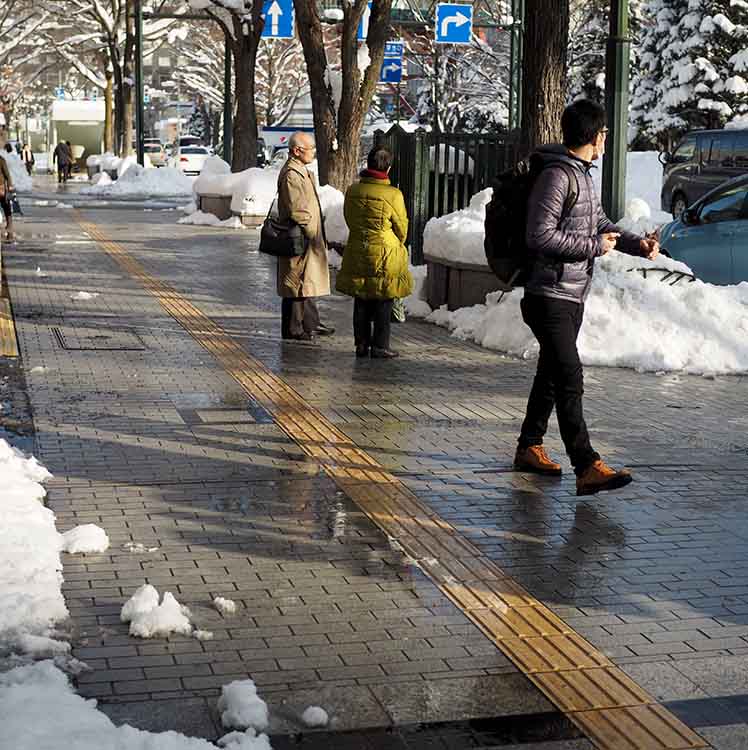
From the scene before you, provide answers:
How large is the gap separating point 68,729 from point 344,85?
18.9 metres

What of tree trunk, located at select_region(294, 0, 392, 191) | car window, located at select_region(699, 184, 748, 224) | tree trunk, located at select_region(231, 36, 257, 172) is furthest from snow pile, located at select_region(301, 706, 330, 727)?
tree trunk, located at select_region(231, 36, 257, 172)

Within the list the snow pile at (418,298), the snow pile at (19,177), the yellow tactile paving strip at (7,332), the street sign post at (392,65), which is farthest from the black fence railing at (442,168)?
the snow pile at (19,177)

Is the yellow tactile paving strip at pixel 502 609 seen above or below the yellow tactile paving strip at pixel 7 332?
below

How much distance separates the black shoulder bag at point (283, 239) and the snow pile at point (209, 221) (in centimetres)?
1421

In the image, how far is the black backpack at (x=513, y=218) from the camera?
7062 millimetres

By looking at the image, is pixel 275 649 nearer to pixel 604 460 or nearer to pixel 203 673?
pixel 203 673

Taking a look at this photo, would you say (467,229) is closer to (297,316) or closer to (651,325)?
(297,316)

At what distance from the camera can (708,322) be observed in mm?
11375

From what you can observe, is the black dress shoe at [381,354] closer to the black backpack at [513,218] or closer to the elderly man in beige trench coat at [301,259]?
the elderly man in beige trench coat at [301,259]

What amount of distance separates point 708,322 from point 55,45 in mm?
47422

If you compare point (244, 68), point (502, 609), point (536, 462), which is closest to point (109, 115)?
point (244, 68)

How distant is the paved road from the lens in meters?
4.68

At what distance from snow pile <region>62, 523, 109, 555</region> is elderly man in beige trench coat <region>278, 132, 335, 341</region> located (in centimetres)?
585

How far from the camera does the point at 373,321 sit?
448 inches
